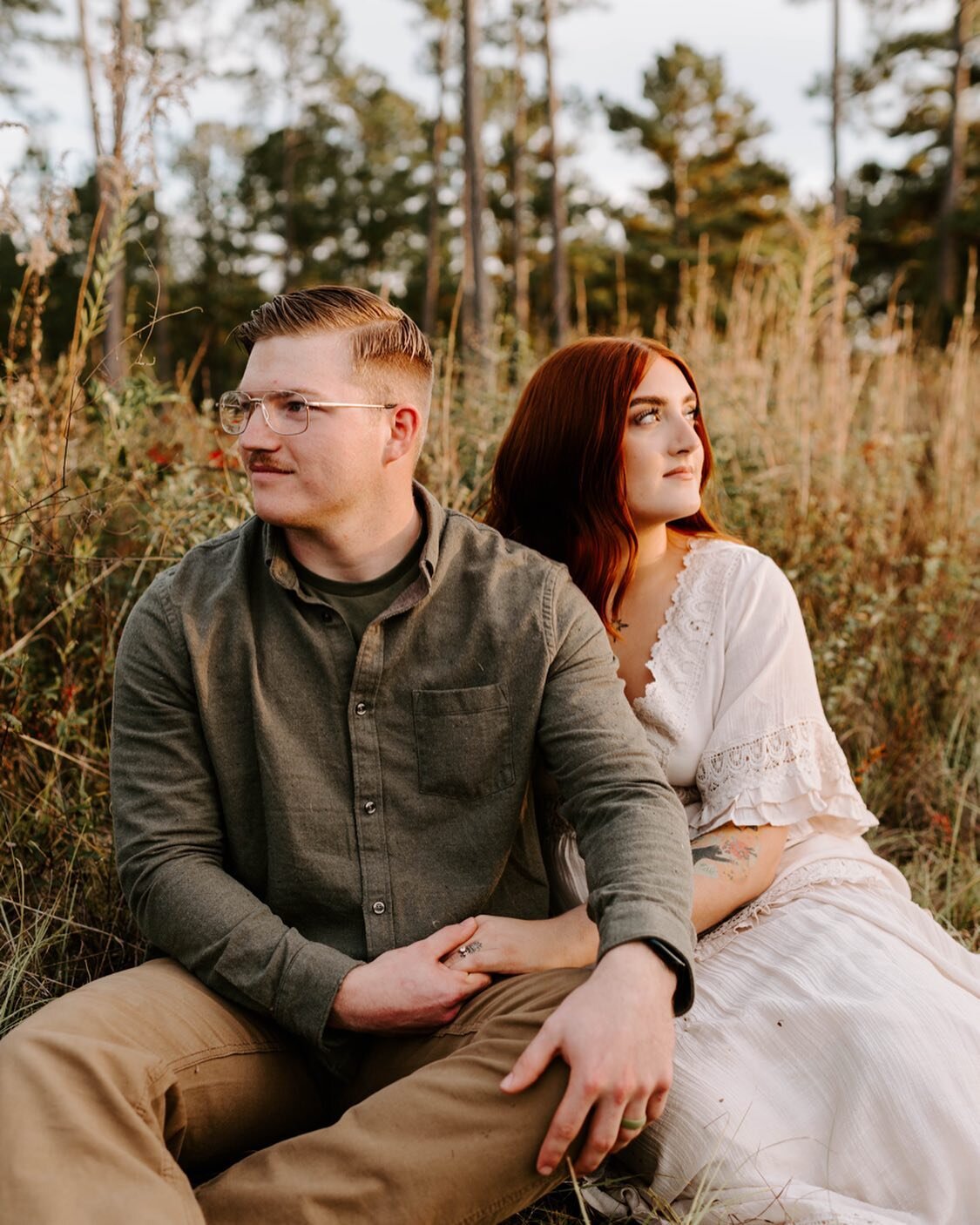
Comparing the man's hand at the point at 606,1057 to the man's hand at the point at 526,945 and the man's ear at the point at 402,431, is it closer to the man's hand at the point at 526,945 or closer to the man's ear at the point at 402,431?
the man's hand at the point at 526,945

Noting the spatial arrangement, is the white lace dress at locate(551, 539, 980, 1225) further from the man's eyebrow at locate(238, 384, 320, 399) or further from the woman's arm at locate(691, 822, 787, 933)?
the man's eyebrow at locate(238, 384, 320, 399)

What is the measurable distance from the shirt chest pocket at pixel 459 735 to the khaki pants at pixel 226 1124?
0.34 metres

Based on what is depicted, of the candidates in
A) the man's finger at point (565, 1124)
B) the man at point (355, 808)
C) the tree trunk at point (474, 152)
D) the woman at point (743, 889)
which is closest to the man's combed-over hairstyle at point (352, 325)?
the man at point (355, 808)

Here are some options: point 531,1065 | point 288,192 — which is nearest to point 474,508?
point 531,1065

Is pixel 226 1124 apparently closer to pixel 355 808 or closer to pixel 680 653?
pixel 355 808

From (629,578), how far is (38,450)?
1.62 m

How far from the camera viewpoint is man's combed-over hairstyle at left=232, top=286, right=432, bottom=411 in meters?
1.93

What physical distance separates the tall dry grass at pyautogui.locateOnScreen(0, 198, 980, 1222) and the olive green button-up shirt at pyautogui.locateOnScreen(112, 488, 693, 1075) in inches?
19.1

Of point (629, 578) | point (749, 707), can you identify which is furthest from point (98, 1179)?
point (629, 578)

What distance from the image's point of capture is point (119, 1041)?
1564 mm

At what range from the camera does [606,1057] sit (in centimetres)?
145

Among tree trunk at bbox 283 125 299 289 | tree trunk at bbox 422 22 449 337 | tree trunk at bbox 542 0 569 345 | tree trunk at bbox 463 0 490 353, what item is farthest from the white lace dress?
tree trunk at bbox 283 125 299 289

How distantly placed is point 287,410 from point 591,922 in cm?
102

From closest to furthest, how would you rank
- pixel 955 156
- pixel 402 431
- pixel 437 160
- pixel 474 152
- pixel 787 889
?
1. pixel 402 431
2. pixel 787 889
3. pixel 474 152
4. pixel 955 156
5. pixel 437 160
